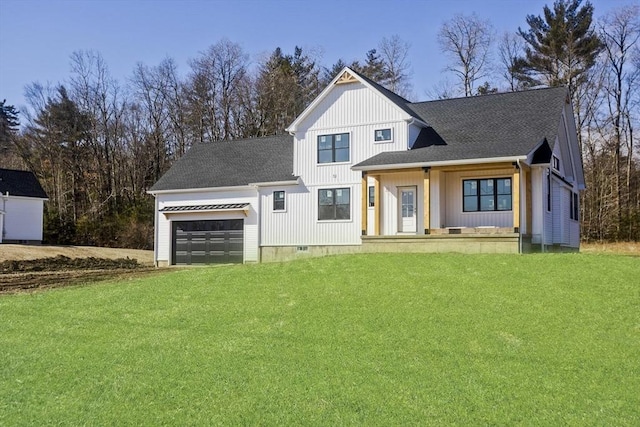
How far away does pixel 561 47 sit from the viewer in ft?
134

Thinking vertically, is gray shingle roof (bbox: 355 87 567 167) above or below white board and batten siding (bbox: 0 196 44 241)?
above

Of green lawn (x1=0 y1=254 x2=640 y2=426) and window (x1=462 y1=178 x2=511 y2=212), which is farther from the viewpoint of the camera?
window (x1=462 y1=178 x2=511 y2=212)

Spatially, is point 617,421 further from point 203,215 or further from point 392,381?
point 203,215

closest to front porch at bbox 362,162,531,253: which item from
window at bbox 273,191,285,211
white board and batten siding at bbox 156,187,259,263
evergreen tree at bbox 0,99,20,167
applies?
window at bbox 273,191,285,211

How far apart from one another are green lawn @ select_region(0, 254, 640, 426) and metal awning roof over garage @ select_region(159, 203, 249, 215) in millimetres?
9863

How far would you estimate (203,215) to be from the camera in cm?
2623

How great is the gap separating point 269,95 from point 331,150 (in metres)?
23.6

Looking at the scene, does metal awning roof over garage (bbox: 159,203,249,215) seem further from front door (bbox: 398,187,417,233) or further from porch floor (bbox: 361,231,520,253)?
front door (bbox: 398,187,417,233)

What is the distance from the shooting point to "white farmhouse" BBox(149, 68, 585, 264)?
66.3 ft

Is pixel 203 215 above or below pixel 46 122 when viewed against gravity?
below

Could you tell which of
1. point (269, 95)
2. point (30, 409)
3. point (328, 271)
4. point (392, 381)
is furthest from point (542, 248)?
point (269, 95)

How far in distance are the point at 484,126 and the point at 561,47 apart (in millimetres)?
21672

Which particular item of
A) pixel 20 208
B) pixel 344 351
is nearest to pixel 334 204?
pixel 344 351

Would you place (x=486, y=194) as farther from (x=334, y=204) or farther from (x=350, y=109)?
(x=350, y=109)
